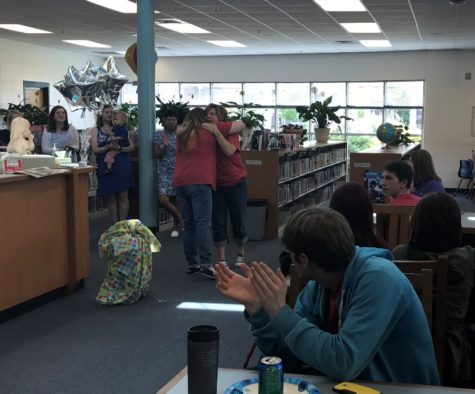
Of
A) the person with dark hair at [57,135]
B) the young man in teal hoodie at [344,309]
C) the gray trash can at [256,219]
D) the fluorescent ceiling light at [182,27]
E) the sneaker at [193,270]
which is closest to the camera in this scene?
the young man in teal hoodie at [344,309]

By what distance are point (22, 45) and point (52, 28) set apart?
2.77 meters

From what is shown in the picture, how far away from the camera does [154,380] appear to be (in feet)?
11.7

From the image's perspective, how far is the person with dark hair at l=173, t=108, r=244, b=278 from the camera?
5488 millimetres

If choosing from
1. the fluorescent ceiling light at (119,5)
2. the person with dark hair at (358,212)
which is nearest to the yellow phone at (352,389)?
the person with dark hair at (358,212)

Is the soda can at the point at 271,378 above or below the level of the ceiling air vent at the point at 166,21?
below

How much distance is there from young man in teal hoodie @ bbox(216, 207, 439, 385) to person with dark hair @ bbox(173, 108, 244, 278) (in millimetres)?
3652

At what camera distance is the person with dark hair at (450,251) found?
254 centimetres

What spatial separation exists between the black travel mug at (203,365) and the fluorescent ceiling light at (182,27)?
30.8 feet

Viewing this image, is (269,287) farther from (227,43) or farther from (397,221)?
(227,43)

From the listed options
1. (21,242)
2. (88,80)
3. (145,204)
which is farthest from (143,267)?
(88,80)

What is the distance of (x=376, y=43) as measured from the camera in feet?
43.6

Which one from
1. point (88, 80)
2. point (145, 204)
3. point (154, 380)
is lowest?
point (154, 380)

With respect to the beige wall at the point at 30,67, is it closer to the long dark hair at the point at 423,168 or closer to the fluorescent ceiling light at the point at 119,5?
the fluorescent ceiling light at the point at 119,5

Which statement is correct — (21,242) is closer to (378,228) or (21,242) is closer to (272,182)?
(378,228)
